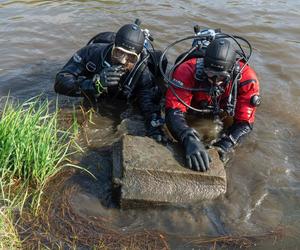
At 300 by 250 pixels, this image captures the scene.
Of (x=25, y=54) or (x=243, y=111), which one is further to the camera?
(x=25, y=54)

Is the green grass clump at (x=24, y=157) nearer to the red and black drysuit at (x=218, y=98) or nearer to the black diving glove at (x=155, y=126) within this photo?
the black diving glove at (x=155, y=126)

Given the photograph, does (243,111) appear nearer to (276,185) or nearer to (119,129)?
(276,185)

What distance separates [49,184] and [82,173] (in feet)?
1.16

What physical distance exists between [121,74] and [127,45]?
0.99 ft

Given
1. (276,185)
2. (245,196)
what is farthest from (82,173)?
(276,185)

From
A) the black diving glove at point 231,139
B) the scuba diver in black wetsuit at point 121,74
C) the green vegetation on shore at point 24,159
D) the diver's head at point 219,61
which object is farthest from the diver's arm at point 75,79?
the black diving glove at point 231,139

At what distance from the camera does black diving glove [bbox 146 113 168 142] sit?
15.7ft

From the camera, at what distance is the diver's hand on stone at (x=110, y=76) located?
488cm

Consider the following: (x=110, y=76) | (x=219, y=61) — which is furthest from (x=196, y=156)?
(x=110, y=76)

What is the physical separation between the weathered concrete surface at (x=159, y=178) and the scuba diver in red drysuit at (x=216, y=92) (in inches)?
12.4

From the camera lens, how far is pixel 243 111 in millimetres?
4906

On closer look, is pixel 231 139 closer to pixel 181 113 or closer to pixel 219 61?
pixel 181 113

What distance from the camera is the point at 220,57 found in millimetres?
4359

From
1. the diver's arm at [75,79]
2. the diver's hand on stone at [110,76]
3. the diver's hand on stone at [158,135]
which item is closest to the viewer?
the diver's hand on stone at [158,135]
